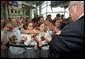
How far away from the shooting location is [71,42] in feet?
3.98

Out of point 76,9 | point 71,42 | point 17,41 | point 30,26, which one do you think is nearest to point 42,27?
point 30,26

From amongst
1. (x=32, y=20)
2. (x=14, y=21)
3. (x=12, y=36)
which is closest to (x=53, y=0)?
(x=32, y=20)

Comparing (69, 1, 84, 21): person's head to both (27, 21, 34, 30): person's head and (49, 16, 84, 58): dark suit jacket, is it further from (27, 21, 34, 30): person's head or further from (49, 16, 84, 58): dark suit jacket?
(27, 21, 34, 30): person's head

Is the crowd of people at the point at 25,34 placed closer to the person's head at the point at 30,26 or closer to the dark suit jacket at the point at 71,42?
the person's head at the point at 30,26

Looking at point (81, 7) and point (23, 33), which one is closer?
point (81, 7)

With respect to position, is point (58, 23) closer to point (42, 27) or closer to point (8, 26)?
point (42, 27)

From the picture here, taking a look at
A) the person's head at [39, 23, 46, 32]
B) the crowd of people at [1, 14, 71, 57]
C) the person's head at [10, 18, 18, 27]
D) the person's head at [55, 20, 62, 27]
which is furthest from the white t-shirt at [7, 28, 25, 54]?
the person's head at [55, 20, 62, 27]

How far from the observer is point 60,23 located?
132 inches

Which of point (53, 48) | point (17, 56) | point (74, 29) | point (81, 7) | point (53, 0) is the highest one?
point (53, 0)

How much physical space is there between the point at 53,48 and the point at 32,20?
7.24 feet

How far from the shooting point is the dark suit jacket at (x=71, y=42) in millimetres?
1188

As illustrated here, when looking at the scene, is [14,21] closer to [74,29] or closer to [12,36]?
[12,36]

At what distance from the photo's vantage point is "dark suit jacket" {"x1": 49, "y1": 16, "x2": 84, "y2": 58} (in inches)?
46.8

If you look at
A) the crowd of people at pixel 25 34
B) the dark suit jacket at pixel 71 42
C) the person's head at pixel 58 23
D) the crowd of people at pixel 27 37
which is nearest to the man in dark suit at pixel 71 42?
the dark suit jacket at pixel 71 42
